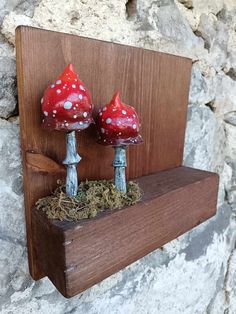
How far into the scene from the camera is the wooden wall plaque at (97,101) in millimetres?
340

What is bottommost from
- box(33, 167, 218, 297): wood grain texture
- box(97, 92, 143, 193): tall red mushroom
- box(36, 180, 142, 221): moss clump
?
box(33, 167, 218, 297): wood grain texture

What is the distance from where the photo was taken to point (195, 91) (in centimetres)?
62

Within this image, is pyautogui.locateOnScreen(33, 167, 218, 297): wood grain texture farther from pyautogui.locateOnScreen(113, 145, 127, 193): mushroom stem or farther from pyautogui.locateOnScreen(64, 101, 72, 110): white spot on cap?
pyautogui.locateOnScreen(64, 101, 72, 110): white spot on cap

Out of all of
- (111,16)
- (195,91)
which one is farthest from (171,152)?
(111,16)

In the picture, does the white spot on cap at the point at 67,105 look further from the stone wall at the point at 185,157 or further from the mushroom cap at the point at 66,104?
the stone wall at the point at 185,157

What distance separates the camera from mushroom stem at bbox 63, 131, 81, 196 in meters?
0.35

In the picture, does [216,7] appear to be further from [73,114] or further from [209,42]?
[73,114]

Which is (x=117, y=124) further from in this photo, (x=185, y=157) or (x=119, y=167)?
(x=185, y=157)

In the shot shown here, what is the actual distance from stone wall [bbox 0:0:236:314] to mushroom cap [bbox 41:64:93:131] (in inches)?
3.2

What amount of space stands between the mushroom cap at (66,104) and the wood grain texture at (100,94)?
45 millimetres

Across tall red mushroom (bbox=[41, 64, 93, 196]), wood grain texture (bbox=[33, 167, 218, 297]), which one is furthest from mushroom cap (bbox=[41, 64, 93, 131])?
wood grain texture (bbox=[33, 167, 218, 297])

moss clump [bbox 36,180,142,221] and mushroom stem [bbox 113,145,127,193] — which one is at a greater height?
mushroom stem [bbox 113,145,127,193]

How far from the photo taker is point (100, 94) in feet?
1.35

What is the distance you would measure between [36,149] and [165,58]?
31 centimetres
